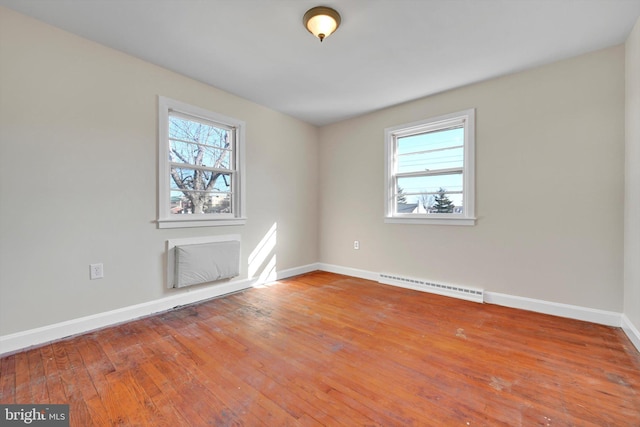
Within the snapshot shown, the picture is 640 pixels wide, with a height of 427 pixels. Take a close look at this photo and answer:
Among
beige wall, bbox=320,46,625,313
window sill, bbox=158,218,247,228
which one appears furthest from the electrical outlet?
beige wall, bbox=320,46,625,313

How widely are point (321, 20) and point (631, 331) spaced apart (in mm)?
3410

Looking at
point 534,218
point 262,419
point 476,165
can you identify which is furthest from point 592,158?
point 262,419

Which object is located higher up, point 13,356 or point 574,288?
point 574,288

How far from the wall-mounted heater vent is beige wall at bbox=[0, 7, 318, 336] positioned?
2654mm

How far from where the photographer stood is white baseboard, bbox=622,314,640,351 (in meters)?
1.99

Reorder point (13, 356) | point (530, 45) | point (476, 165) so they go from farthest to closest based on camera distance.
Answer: point (476, 165) < point (530, 45) < point (13, 356)

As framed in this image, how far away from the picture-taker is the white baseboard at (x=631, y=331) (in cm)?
199

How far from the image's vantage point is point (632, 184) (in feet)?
7.04

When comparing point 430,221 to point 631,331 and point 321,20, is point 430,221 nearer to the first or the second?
point 631,331

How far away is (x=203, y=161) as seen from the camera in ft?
10.4

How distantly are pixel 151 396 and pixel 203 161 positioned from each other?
7.83 ft

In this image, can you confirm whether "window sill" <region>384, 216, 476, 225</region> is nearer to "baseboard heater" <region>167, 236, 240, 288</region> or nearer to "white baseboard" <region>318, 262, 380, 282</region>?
"white baseboard" <region>318, 262, 380, 282</region>

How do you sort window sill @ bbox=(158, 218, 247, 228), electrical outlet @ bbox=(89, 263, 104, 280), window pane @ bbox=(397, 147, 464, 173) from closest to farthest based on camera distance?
electrical outlet @ bbox=(89, 263, 104, 280) → window sill @ bbox=(158, 218, 247, 228) → window pane @ bbox=(397, 147, 464, 173)

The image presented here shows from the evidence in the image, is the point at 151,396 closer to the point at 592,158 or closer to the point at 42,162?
the point at 42,162
